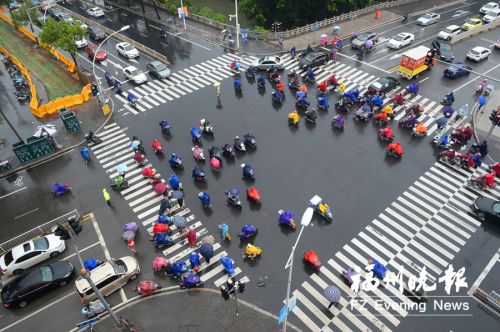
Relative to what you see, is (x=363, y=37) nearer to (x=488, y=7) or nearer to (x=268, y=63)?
(x=268, y=63)

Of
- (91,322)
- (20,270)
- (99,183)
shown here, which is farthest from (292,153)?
(20,270)

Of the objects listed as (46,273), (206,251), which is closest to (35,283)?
(46,273)

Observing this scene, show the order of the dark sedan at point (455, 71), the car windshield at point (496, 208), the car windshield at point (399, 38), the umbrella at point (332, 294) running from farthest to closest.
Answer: the car windshield at point (399, 38)
the dark sedan at point (455, 71)
the car windshield at point (496, 208)
the umbrella at point (332, 294)

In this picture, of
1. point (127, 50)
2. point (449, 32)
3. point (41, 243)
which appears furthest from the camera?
point (449, 32)

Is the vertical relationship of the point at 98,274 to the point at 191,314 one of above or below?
above

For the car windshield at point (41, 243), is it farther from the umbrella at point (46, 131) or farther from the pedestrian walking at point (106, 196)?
the umbrella at point (46, 131)

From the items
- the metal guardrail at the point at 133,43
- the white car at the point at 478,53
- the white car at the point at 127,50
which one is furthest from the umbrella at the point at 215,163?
the white car at the point at 478,53
